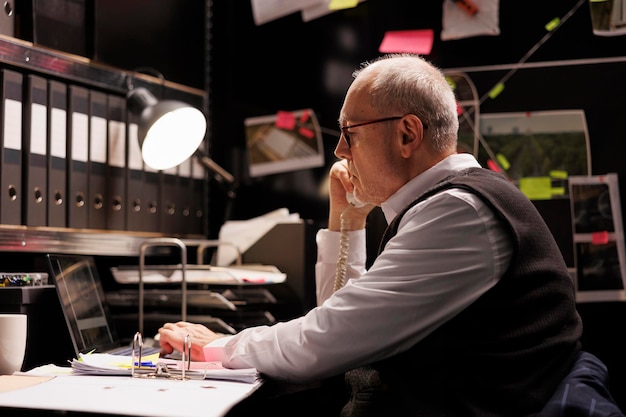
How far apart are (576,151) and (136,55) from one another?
51.7 inches

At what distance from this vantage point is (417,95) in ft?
5.02

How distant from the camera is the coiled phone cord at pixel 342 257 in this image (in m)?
1.87

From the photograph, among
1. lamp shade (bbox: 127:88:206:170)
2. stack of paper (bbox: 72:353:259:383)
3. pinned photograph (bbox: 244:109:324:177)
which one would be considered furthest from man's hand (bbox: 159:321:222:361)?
pinned photograph (bbox: 244:109:324:177)

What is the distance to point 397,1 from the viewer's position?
2.56m

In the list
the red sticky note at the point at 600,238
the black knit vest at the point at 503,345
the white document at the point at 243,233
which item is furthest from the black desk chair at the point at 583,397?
the white document at the point at 243,233

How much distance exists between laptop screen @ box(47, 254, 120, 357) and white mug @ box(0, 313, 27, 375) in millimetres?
170

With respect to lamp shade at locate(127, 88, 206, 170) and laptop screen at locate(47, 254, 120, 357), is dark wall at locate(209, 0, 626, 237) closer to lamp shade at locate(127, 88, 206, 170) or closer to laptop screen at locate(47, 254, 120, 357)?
lamp shade at locate(127, 88, 206, 170)

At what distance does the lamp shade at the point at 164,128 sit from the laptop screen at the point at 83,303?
0.35 meters

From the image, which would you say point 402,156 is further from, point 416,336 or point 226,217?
point 226,217

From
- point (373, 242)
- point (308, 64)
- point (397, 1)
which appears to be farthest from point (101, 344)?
point (397, 1)

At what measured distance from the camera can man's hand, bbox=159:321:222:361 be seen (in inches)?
61.1

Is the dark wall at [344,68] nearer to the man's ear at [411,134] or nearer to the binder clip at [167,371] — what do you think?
the man's ear at [411,134]

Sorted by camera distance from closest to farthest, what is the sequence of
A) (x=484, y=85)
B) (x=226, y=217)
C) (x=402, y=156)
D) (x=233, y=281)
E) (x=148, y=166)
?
1. (x=402, y=156)
2. (x=233, y=281)
3. (x=148, y=166)
4. (x=484, y=85)
5. (x=226, y=217)

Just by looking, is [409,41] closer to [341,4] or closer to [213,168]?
[341,4]
